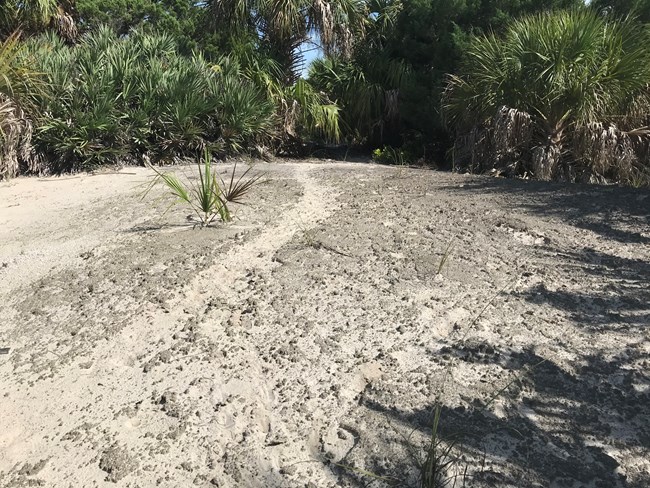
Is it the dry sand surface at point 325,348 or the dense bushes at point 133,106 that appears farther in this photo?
the dense bushes at point 133,106

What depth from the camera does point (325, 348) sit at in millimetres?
3814

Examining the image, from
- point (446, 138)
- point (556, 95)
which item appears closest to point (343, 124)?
point (446, 138)

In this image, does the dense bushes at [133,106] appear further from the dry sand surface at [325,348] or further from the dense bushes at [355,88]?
the dry sand surface at [325,348]

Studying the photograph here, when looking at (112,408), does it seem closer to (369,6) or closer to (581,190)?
(581,190)

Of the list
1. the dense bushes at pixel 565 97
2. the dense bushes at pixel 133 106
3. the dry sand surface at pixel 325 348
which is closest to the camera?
the dry sand surface at pixel 325 348

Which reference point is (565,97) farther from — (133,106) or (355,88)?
(133,106)

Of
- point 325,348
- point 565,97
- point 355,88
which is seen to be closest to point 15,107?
point 355,88

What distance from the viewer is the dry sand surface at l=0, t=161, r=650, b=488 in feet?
9.76

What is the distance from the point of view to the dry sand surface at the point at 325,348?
117 inches

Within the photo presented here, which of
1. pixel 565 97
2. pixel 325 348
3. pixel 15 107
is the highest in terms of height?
pixel 565 97

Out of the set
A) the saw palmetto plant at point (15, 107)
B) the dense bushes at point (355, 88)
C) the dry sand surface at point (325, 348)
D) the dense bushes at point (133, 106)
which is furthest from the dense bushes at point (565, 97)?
the saw palmetto plant at point (15, 107)

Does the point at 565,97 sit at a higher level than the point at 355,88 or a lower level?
lower

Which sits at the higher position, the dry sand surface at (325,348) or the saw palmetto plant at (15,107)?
the saw palmetto plant at (15,107)

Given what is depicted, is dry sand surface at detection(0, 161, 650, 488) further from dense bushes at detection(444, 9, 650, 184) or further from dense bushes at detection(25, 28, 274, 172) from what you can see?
dense bushes at detection(25, 28, 274, 172)
